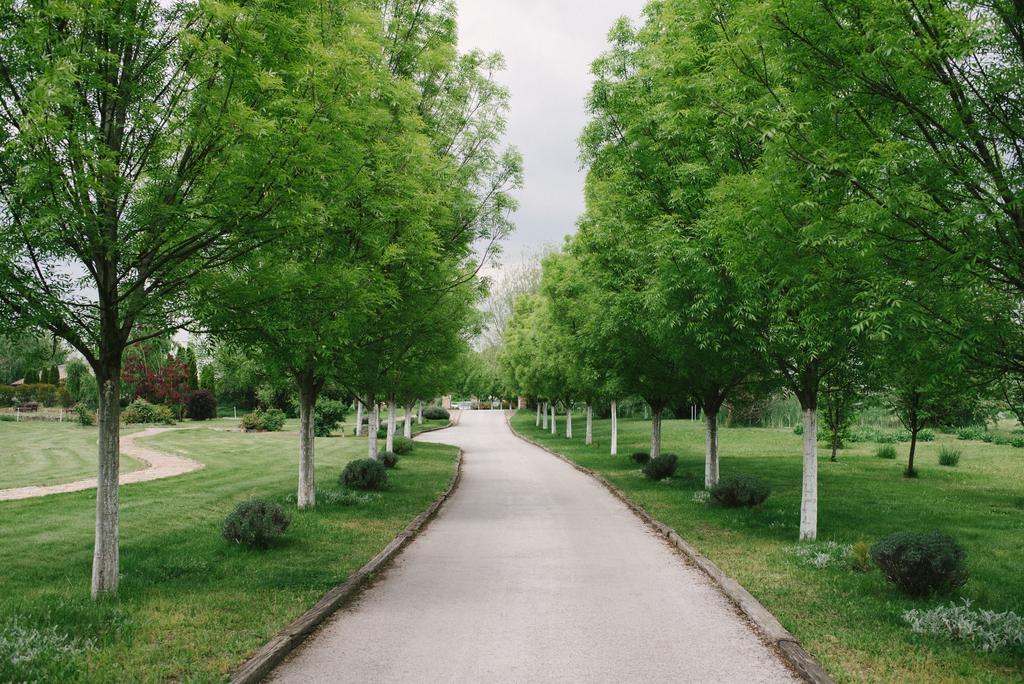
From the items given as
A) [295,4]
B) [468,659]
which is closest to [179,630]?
[468,659]

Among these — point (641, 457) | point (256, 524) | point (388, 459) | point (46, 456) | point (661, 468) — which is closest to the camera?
point (256, 524)

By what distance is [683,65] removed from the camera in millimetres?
11398

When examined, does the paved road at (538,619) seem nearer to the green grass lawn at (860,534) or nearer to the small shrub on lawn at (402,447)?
the green grass lawn at (860,534)

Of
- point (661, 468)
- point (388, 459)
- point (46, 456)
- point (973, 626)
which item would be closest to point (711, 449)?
point (661, 468)

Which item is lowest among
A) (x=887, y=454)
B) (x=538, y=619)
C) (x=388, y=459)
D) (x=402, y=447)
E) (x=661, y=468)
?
(x=402, y=447)

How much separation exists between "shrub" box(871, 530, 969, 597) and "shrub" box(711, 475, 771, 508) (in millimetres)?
6359

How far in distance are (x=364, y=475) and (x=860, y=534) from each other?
11.2m

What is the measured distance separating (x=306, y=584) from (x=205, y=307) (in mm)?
3597

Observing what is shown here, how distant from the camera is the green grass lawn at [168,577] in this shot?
5910mm

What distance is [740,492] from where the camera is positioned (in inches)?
581

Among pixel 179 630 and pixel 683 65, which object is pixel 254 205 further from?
pixel 683 65

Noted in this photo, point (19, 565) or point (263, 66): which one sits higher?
point (263, 66)

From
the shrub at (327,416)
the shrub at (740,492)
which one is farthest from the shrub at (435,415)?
the shrub at (740,492)

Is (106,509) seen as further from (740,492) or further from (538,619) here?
(740,492)
